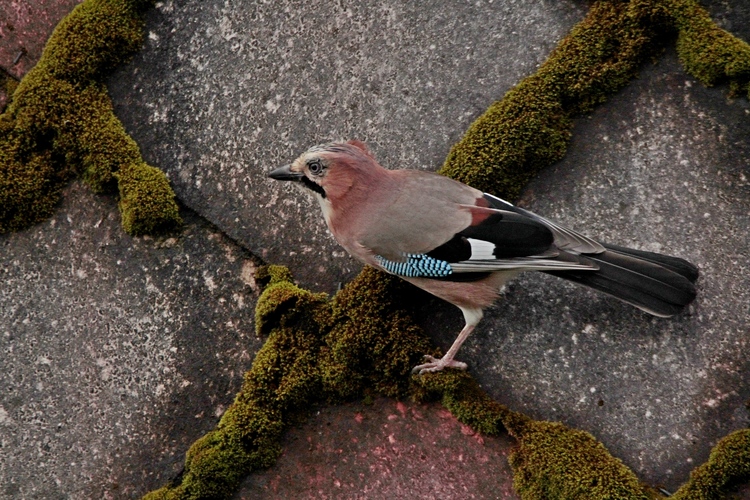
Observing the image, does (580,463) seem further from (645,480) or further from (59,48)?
(59,48)

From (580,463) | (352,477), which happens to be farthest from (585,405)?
(352,477)

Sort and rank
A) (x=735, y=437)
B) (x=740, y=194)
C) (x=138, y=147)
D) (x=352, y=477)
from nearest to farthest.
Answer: (x=735, y=437), (x=352, y=477), (x=740, y=194), (x=138, y=147)

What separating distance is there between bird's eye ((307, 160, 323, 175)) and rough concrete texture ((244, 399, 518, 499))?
3.60 ft

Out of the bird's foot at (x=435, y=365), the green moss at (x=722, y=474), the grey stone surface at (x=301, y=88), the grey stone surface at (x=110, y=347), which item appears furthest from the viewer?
the grey stone surface at (x=301, y=88)

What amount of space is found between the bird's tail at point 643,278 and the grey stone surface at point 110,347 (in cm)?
146

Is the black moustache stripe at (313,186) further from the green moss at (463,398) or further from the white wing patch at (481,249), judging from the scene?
the green moss at (463,398)

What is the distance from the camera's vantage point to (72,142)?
3736mm

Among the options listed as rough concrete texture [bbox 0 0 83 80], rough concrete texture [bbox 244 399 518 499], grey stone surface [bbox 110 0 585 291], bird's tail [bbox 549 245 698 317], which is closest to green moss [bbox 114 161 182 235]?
grey stone surface [bbox 110 0 585 291]

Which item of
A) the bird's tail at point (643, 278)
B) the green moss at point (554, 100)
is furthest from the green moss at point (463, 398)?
the green moss at point (554, 100)

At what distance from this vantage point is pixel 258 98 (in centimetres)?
399

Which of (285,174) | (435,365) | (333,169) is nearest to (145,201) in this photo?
(285,174)

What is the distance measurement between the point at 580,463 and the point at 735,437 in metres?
0.54

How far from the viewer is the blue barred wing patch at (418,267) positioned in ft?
11.2

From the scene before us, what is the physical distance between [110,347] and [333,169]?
125cm
